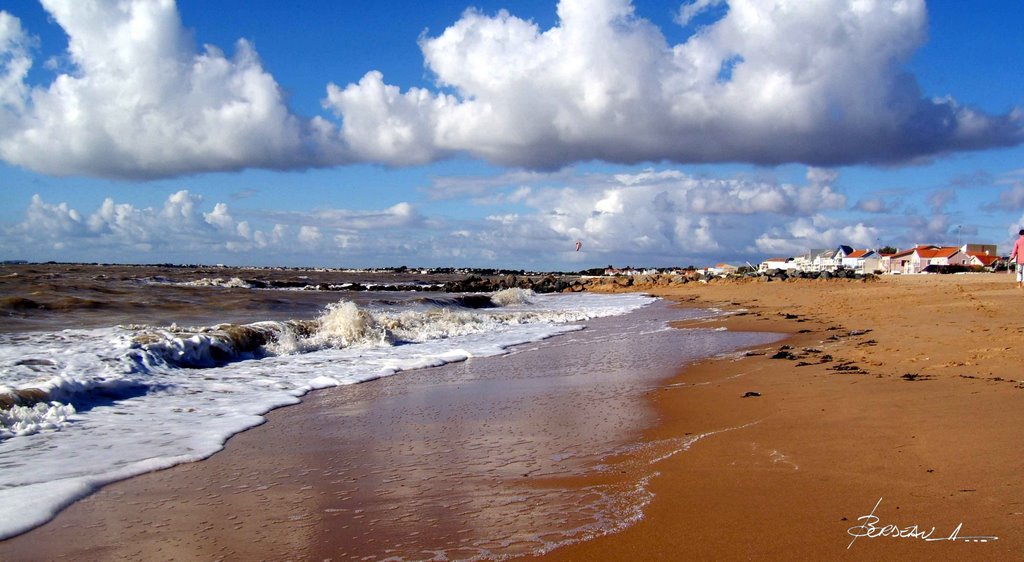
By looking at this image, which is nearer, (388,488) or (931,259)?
(388,488)

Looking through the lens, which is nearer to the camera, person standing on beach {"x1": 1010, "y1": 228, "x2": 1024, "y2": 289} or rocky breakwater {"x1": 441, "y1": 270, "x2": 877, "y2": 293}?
person standing on beach {"x1": 1010, "y1": 228, "x2": 1024, "y2": 289}

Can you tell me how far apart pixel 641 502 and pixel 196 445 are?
4024 millimetres

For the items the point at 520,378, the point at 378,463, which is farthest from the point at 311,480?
the point at 520,378

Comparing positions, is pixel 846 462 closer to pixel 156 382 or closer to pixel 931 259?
pixel 156 382

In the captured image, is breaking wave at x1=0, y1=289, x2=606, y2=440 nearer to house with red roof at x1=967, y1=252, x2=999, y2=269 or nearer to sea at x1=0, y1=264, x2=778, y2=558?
sea at x1=0, y1=264, x2=778, y2=558

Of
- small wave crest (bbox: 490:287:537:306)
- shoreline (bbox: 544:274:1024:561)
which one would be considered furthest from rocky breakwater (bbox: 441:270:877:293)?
shoreline (bbox: 544:274:1024:561)

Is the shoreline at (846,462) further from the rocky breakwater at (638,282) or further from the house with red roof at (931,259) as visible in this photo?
the house with red roof at (931,259)

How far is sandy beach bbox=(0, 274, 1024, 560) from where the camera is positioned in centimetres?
→ 330

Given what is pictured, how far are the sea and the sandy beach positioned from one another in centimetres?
28

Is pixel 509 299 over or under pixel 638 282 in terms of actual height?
under

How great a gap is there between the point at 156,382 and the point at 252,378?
50.0 inches
